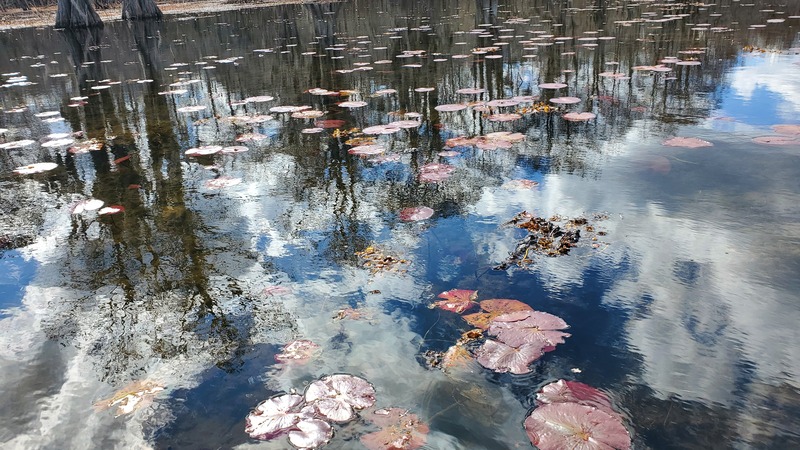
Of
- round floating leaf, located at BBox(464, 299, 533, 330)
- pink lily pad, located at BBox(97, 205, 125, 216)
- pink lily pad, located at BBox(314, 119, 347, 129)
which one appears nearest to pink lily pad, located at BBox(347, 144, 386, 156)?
pink lily pad, located at BBox(314, 119, 347, 129)

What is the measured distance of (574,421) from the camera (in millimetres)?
1271

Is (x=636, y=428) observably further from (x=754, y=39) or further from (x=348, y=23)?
(x=348, y=23)

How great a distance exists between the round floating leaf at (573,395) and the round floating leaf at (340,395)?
0.47 meters

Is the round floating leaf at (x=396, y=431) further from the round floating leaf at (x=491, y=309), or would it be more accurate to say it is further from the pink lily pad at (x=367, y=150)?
the pink lily pad at (x=367, y=150)

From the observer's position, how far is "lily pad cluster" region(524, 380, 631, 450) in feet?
3.99

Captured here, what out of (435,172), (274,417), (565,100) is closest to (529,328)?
(274,417)

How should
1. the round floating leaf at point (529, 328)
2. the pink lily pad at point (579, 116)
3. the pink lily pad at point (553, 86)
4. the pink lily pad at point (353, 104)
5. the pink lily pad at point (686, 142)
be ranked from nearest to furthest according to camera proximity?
the round floating leaf at point (529, 328)
the pink lily pad at point (686, 142)
the pink lily pad at point (579, 116)
the pink lily pad at point (353, 104)
the pink lily pad at point (553, 86)

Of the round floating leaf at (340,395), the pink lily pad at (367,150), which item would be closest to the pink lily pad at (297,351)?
the round floating leaf at (340,395)

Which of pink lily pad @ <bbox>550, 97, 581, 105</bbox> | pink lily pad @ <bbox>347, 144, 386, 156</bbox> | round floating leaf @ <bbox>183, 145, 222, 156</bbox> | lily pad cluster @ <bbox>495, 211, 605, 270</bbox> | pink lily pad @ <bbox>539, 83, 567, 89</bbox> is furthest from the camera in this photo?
pink lily pad @ <bbox>539, 83, 567, 89</bbox>

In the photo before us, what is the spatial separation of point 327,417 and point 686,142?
289cm

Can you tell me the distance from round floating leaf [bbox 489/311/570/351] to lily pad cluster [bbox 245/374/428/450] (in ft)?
1.38

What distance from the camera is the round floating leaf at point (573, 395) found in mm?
1336

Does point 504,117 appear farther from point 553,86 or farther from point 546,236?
point 546,236

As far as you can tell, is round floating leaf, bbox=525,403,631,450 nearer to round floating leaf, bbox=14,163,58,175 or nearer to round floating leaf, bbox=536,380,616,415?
round floating leaf, bbox=536,380,616,415
